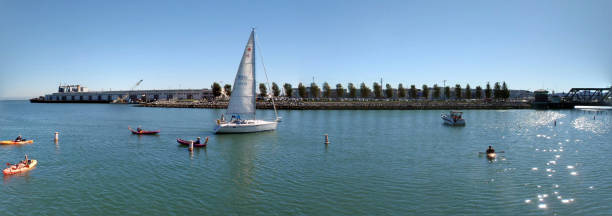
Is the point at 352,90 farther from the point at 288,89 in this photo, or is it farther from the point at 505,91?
the point at 505,91

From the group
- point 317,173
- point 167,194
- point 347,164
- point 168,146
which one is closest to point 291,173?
point 317,173

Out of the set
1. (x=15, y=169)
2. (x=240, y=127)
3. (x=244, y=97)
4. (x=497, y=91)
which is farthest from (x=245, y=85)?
(x=497, y=91)

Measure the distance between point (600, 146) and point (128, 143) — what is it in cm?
6016

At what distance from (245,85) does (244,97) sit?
6.17 feet

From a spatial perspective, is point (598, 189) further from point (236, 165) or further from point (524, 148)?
point (236, 165)

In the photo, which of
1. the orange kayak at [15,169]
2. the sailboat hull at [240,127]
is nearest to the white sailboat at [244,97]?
the sailboat hull at [240,127]

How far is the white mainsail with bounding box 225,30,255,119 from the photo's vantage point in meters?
51.4

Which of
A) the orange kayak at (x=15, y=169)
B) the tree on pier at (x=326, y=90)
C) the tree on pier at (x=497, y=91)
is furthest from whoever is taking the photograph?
the tree on pier at (x=326, y=90)

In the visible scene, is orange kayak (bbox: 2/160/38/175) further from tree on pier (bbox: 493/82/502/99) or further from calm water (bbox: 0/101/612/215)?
tree on pier (bbox: 493/82/502/99)

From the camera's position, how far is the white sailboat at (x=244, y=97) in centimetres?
5144

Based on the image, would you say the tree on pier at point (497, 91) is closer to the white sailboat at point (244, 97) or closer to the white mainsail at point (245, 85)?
the white sailboat at point (244, 97)

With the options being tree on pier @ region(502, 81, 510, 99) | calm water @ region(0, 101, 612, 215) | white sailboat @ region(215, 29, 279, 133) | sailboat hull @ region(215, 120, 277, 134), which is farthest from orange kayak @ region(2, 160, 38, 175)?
tree on pier @ region(502, 81, 510, 99)

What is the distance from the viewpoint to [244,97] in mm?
52844

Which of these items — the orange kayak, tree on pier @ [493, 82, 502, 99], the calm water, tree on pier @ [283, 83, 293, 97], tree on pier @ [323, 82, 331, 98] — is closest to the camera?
the calm water
